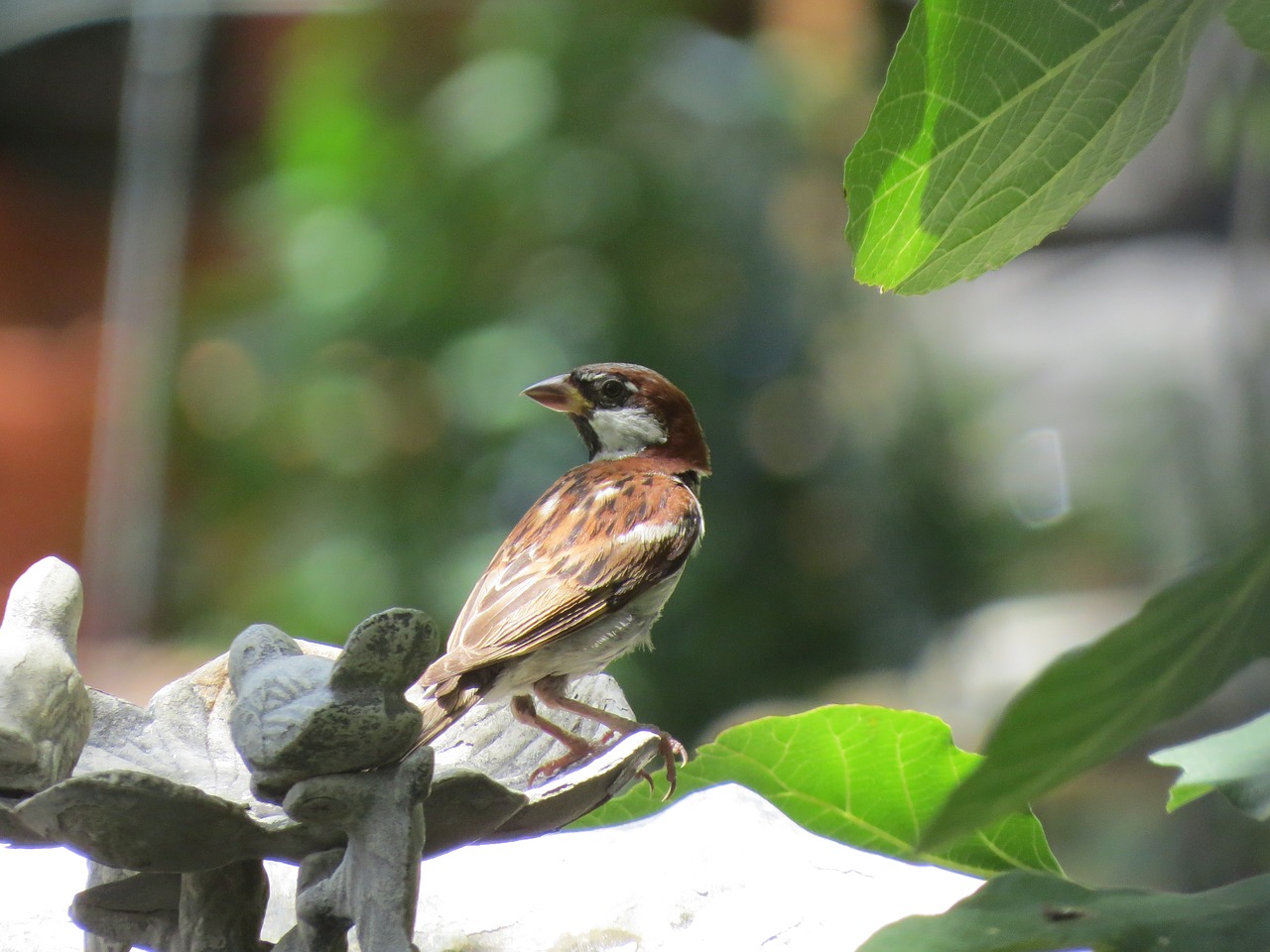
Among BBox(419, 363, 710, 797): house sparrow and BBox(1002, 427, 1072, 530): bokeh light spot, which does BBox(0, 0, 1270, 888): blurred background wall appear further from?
BBox(419, 363, 710, 797): house sparrow

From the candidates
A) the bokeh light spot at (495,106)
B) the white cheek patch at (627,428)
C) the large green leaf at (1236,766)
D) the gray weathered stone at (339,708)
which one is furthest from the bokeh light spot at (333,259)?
the large green leaf at (1236,766)

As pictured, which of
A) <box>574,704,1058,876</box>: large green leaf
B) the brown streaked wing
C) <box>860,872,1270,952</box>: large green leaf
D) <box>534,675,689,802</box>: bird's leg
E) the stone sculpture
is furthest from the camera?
the brown streaked wing

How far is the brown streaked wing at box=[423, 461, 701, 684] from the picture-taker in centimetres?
153

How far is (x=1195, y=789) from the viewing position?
0.82 metres

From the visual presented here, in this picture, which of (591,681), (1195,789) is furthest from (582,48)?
(1195,789)

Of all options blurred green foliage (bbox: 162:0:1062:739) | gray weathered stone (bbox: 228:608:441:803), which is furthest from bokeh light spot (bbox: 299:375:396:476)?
gray weathered stone (bbox: 228:608:441:803)

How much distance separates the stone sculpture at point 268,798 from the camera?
32.0 inches

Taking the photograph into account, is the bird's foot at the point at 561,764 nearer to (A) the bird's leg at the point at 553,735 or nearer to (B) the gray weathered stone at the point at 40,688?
(A) the bird's leg at the point at 553,735

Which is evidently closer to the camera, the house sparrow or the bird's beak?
the house sparrow

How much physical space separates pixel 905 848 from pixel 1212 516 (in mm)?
3019

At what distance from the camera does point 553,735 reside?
1.39 m

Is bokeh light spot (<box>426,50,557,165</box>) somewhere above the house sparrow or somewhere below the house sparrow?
above

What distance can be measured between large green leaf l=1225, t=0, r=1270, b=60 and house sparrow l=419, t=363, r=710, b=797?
2.87 feet

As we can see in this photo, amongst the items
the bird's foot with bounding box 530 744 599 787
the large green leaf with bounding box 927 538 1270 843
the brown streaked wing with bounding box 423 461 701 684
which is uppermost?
the brown streaked wing with bounding box 423 461 701 684
